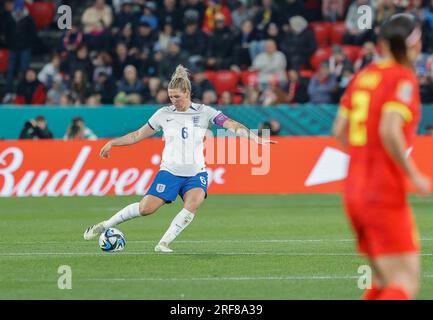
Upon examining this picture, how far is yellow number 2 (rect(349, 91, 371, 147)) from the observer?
748 cm

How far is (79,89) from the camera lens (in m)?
27.3

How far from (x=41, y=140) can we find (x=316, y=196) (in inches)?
220

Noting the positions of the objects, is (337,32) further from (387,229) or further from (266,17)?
(387,229)

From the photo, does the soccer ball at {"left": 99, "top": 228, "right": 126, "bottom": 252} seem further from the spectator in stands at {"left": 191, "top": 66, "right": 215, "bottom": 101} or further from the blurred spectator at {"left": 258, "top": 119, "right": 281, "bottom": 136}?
the spectator in stands at {"left": 191, "top": 66, "right": 215, "bottom": 101}

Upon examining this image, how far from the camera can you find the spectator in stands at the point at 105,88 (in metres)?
27.7

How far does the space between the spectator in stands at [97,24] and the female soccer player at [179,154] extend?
594 inches

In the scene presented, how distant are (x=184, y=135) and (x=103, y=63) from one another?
14690mm

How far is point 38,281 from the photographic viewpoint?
1167 centimetres

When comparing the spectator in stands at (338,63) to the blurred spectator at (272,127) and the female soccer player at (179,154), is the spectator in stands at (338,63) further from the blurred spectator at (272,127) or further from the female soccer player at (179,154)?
the female soccer player at (179,154)

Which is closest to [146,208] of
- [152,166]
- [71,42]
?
[152,166]

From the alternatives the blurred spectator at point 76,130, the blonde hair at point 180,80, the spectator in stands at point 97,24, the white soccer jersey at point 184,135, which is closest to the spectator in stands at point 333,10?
the spectator in stands at point 97,24
